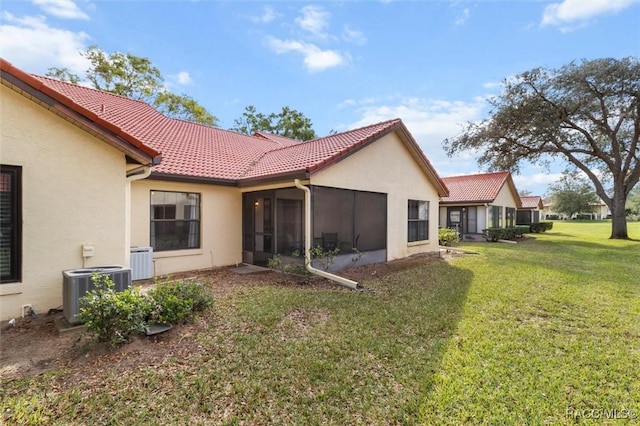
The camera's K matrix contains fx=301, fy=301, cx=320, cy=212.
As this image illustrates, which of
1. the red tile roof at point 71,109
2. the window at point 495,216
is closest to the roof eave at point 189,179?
the red tile roof at point 71,109

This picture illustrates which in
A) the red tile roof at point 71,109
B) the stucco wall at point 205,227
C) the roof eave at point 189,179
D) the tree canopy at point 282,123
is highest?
the tree canopy at point 282,123

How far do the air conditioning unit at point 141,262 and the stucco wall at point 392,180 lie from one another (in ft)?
15.7

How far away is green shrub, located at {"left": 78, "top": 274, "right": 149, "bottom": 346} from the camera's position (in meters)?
4.06

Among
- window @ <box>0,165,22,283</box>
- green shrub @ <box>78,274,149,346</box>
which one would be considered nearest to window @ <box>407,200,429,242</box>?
green shrub @ <box>78,274,149,346</box>

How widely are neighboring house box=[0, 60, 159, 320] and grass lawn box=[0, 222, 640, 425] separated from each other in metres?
2.39

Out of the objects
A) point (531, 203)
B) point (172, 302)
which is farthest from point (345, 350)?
point (531, 203)

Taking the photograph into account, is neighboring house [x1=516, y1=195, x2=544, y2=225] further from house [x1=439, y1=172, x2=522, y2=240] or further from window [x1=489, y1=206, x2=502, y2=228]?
window [x1=489, y1=206, x2=502, y2=228]

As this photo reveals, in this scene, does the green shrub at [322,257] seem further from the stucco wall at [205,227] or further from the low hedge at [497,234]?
the low hedge at [497,234]

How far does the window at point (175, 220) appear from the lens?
28.2ft

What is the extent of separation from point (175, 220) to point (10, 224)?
4.05m

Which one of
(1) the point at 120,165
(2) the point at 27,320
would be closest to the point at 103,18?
(1) the point at 120,165

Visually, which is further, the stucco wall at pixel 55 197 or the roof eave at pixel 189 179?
the roof eave at pixel 189 179

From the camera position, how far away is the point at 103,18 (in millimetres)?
10164

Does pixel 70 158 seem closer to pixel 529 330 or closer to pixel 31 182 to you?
pixel 31 182
